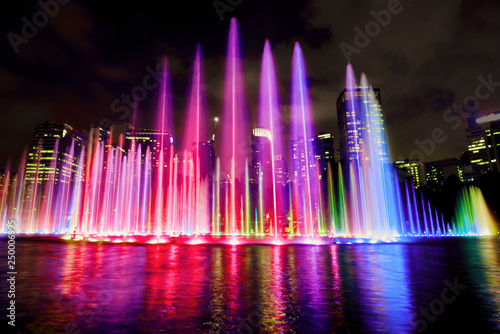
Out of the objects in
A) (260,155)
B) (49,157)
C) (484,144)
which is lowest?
(49,157)

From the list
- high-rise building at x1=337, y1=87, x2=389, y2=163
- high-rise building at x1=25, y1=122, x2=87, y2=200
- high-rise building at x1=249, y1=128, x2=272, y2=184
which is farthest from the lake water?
high-rise building at x1=337, y1=87, x2=389, y2=163

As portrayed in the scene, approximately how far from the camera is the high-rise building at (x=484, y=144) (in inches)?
4785

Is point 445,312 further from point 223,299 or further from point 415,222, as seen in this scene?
point 415,222

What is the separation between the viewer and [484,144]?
148500mm

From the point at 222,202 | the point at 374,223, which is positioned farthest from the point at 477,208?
the point at 222,202

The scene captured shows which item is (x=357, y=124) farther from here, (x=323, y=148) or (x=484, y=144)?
(x=484, y=144)

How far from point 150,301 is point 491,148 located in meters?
159

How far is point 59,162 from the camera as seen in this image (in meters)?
110

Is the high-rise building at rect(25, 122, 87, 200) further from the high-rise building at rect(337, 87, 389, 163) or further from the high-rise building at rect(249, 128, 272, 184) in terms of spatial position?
the high-rise building at rect(337, 87, 389, 163)

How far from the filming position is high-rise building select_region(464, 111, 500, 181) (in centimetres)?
12154

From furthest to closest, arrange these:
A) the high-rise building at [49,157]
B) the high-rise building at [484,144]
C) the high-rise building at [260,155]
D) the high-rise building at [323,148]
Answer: the high-rise building at [260,155]
the high-rise building at [323,148]
the high-rise building at [484,144]
the high-rise building at [49,157]

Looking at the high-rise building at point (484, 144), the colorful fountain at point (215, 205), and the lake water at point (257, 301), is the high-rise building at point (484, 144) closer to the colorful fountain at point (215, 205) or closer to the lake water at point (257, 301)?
the colorful fountain at point (215, 205)

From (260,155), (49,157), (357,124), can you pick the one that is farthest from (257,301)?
(357,124)

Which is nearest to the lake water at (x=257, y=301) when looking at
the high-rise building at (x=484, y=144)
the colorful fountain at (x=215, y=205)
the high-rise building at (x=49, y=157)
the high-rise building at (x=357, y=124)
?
the colorful fountain at (x=215, y=205)
